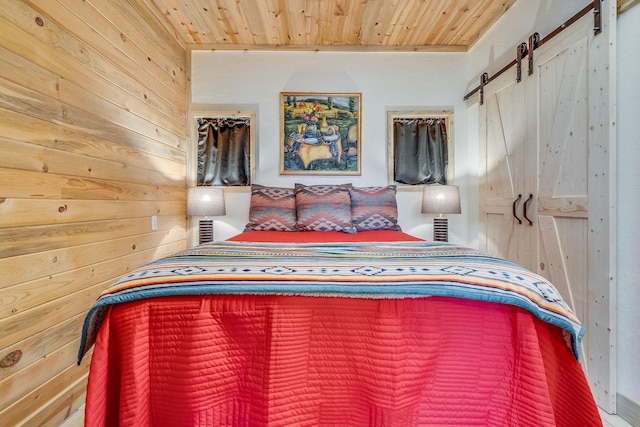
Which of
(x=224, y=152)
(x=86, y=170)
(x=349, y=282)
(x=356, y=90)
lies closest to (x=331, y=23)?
(x=356, y=90)

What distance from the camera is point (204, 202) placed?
2531 mm

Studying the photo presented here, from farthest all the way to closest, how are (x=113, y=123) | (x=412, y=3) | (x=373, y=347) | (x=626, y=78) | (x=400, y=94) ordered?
(x=400, y=94) < (x=412, y=3) < (x=113, y=123) < (x=626, y=78) < (x=373, y=347)

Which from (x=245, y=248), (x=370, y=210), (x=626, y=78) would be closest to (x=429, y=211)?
(x=370, y=210)

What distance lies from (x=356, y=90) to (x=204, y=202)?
5.98 ft

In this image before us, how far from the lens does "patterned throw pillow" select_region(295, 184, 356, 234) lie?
7.47 ft

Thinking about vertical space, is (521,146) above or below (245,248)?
above

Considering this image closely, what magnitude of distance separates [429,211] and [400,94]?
1.23 m

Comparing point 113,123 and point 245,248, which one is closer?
point 245,248

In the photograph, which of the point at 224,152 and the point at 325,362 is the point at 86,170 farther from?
the point at 325,362

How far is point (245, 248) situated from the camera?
128cm

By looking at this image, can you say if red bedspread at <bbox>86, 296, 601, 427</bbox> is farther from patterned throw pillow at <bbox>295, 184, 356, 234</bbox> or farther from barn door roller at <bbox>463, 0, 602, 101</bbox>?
barn door roller at <bbox>463, 0, 602, 101</bbox>

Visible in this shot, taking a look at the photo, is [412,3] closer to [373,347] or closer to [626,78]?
[626,78]

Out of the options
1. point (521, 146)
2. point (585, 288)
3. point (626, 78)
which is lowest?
point (585, 288)

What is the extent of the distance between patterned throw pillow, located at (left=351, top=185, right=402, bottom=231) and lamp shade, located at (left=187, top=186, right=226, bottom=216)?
1201 mm
